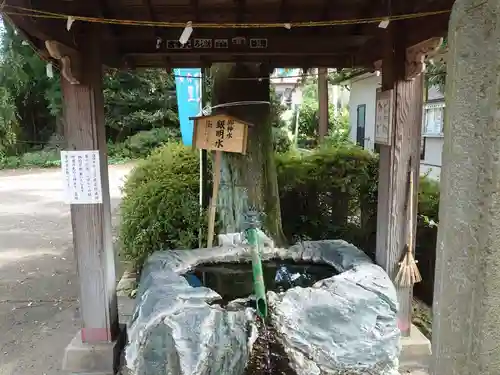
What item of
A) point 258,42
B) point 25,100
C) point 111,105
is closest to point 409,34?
point 258,42

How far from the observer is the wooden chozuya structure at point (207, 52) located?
10.5 ft

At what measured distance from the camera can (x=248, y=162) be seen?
16.6 feet

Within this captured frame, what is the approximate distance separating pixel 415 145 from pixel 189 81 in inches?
140

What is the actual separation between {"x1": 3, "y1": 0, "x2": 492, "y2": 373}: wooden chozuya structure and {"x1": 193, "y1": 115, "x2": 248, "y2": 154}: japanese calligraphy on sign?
68 cm

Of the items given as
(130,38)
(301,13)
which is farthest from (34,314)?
(301,13)

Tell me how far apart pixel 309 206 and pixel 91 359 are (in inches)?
131

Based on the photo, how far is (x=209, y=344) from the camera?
2.68m

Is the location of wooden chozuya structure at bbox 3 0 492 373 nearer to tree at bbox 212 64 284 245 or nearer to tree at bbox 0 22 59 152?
tree at bbox 212 64 284 245

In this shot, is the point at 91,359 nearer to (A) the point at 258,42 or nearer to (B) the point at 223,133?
(B) the point at 223,133

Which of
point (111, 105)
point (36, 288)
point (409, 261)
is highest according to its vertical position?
point (111, 105)

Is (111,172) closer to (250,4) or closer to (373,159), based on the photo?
(373,159)

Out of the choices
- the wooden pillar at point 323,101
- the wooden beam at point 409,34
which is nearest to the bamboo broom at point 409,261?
the wooden beam at point 409,34

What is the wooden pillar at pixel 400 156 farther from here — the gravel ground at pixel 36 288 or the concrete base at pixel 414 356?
the gravel ground at pixel 36 288

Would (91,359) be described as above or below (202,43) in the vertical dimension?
below
